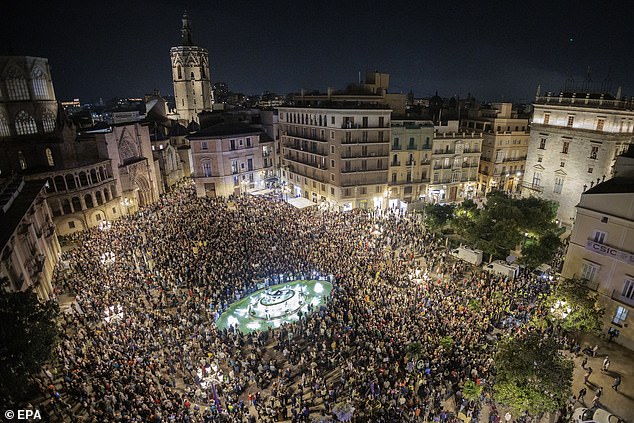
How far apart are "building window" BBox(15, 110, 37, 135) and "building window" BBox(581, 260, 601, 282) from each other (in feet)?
227

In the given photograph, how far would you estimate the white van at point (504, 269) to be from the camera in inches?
1134

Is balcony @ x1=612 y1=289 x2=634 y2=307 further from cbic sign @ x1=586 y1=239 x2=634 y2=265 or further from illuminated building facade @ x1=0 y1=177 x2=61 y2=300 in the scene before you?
illuminated building facade @ x1=0 y1=177 x2=61 y2=300

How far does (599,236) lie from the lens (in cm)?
2450

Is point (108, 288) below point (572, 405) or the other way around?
the other way around

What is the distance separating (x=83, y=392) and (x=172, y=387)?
4433 mm

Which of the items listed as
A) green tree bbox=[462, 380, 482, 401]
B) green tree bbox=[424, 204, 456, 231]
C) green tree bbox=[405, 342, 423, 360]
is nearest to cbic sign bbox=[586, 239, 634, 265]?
green tree bbox=[424, 204, 456, 231]

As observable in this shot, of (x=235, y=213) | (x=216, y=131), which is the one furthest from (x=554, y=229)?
(x=216, y=131)

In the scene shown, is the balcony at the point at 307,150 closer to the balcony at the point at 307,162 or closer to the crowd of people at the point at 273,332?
the balcony at the point at 307,162

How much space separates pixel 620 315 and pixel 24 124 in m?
71.8

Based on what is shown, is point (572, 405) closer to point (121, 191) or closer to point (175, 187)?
point (121, 191)

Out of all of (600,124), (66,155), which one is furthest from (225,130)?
(600,124)

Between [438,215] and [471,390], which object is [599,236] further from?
[471,390]

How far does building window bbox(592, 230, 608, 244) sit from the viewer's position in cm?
2426

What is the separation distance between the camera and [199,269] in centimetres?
2898
